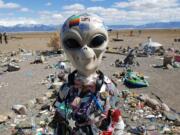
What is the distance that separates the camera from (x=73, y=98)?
3.27 metres

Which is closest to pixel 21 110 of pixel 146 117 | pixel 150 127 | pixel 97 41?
pixel 146 117

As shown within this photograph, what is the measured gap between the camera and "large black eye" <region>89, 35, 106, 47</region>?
323 centimetres

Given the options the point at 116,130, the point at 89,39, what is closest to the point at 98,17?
the point at 89,39

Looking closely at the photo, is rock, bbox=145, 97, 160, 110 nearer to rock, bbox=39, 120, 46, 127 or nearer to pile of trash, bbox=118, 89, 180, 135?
pile of trash, bbox=118, 89, 180, 135

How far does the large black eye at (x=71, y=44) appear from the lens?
10.6 feet

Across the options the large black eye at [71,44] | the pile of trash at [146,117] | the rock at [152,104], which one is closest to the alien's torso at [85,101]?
the large black eye at [71,44]

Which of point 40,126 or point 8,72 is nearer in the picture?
point 40,126

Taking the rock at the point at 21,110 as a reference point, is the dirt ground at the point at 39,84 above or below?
below

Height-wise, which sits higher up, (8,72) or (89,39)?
(89,39)

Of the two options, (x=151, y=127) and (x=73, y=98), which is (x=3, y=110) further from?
(x=73, y=98)

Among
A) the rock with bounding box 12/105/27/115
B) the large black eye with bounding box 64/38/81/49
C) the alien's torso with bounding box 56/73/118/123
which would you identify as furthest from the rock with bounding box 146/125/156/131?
the large black eye with bounding box 64/38/81/49

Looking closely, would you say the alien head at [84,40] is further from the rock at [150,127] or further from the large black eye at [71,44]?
the rock at [150,127]

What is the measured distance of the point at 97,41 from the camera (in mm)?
3246

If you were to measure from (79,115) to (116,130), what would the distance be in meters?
0.35
